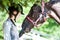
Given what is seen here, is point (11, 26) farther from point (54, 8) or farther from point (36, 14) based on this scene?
point (54, 8)

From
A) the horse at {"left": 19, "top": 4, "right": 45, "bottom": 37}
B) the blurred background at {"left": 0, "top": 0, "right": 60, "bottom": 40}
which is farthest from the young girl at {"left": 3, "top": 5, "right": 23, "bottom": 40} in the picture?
the horse at {"left": 19, "top": 4, "right": 45, "bottom": 37}

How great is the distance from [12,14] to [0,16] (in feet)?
11.9

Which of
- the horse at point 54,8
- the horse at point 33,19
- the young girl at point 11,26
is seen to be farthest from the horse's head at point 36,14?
the young girl at point 11,26

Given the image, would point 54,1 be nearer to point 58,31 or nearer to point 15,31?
point 15,31

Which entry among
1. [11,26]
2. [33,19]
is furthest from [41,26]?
[11,26]

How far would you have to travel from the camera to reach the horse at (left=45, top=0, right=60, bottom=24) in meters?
3.70

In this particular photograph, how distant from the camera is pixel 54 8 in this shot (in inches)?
151

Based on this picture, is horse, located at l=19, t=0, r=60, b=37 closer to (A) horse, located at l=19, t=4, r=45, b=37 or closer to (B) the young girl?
(A) horse, located at l=19, t=4, r=45, b=37

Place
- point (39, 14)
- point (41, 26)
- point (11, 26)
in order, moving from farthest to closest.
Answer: point (41, 26) < point (39, 14) < point (11, 26)

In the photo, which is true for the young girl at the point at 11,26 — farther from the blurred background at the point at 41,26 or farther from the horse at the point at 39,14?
the horse at the point at 39,14

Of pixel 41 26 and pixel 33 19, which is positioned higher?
pixel 41 26

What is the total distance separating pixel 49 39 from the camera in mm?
7324

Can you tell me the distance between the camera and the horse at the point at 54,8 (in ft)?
12.1

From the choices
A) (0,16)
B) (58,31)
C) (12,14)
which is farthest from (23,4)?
(58,31)
